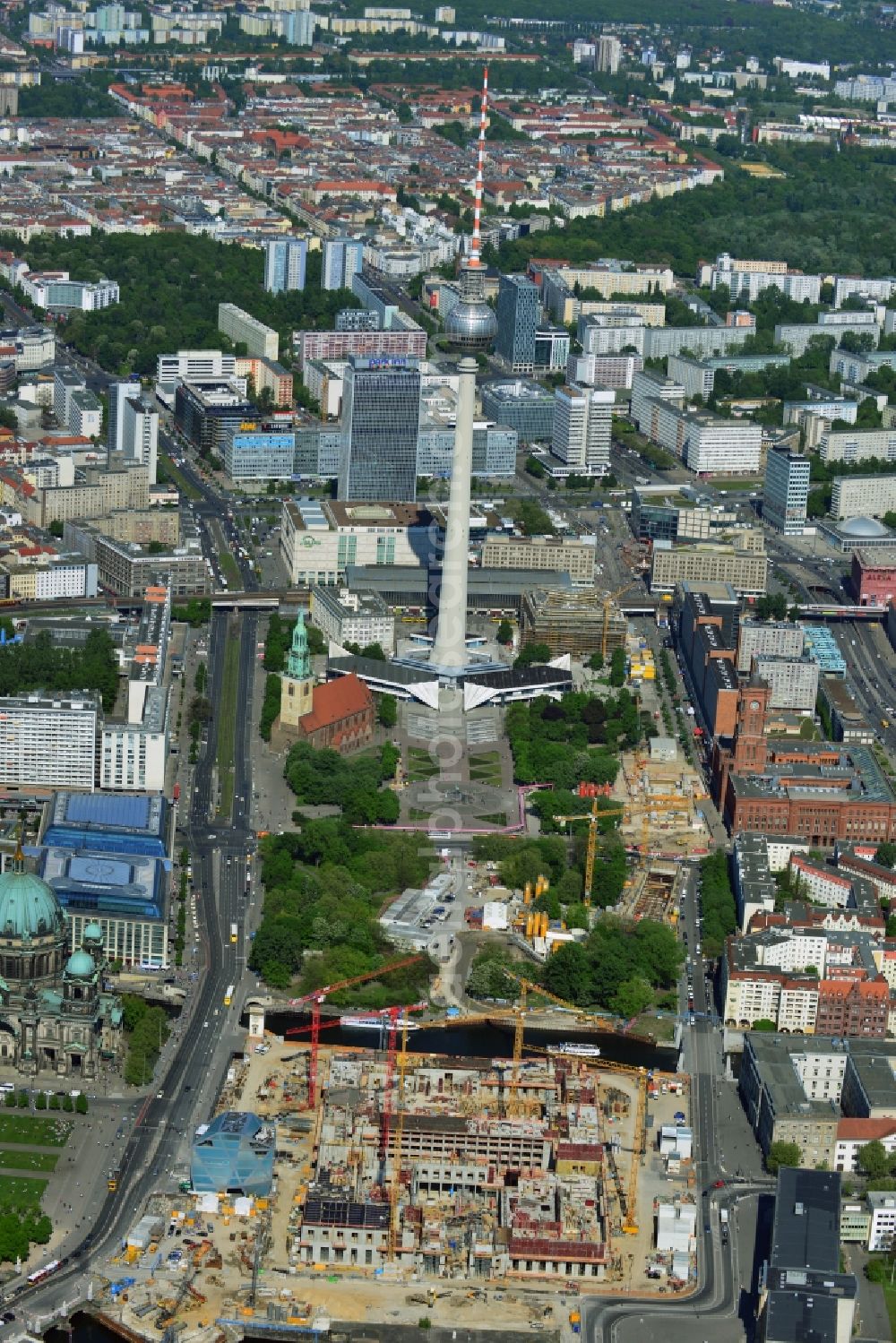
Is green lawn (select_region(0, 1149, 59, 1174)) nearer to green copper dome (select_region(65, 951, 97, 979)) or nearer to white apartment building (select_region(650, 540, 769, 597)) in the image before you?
green copper dome (select_region(65, 951, 97, 979))

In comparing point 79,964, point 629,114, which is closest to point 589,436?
point 79,964

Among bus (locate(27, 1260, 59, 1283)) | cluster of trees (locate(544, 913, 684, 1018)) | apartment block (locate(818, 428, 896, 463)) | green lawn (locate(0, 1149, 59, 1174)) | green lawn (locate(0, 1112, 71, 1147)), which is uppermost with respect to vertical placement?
apartment block (locate(818, 428, 896, 463))

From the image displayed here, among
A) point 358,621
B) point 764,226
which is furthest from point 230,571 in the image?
point 764,226

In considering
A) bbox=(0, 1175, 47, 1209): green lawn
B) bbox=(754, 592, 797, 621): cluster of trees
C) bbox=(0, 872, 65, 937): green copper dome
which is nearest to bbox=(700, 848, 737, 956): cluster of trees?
bbox=(0, 872, 65, 937): green copper dome

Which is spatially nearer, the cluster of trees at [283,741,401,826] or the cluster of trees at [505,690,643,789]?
the cluster of trees at [283,741,401,826]

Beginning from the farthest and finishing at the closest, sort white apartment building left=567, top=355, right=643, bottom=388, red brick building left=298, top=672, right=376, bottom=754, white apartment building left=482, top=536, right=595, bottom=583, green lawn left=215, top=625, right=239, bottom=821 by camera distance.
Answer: white apartment building left=567, top=355, right=643, bottom=388 < white apartment building left=482, top=536, right=595, bottom=583 < red brick building left=298, top=672, right=376, bottom=754 < green lawn left=215, top=625, right=239, bottom=821

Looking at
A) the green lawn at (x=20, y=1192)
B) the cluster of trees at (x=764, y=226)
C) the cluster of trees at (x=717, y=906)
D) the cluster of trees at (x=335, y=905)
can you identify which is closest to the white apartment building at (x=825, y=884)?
the cluster of trees at (x=717, y=906)

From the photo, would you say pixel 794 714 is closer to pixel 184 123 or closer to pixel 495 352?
pixel 495 352

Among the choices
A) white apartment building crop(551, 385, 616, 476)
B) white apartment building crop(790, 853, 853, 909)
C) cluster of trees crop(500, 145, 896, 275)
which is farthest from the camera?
cluster of trees crop(500, 145, 896, 275)
